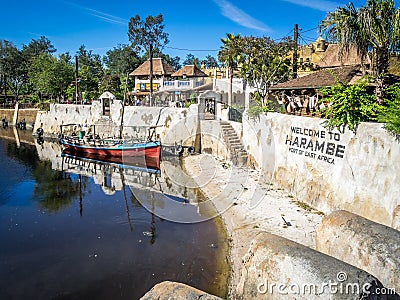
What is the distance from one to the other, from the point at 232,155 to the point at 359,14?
34.4 ft

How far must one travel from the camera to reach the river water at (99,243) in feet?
29.4

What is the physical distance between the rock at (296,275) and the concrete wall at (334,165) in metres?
A: 4.79

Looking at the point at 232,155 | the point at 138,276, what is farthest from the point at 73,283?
the point at 232,155

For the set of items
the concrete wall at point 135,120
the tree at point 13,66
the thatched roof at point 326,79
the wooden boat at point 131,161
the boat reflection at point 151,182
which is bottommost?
→ the boat reflection at point 151,182

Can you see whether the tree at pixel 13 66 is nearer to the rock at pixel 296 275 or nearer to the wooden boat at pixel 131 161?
the wooden boat at pixel 131 161

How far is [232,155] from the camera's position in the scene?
65.3 feet

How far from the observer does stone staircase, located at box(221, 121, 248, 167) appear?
19.3m

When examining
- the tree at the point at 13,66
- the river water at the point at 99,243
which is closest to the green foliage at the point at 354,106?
the river water at the point at 99,243

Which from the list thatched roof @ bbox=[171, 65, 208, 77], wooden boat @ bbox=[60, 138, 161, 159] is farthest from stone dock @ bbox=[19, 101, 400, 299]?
thatched roof @ bbox=[171, 65, 208, 77]

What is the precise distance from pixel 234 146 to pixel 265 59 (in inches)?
343

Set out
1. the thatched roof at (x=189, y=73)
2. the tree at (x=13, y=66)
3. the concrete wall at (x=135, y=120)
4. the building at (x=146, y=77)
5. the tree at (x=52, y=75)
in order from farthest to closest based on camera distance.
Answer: the tree at (x=13, y=66) → the tree at (x=52, y=75) → the building at (x=146, y=77) → the thatched roof at (x=189, y=73) → the concrete wall at (x=135, y=120)

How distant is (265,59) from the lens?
80.5 ft

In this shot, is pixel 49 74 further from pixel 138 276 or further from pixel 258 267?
pixel 258 267

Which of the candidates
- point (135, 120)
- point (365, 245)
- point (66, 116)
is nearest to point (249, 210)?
point (365, 245)
